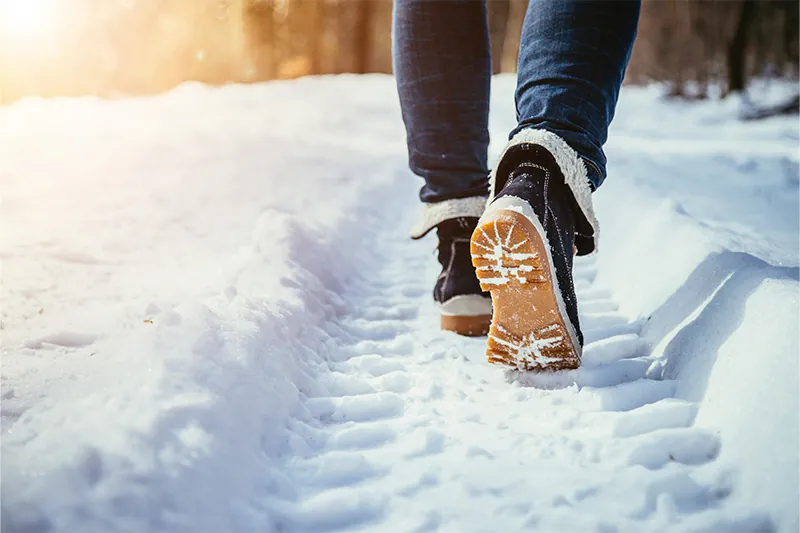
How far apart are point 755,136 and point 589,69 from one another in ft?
14.5

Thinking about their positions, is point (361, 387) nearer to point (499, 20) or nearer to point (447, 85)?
point (447, 85)

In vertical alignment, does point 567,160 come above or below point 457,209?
above

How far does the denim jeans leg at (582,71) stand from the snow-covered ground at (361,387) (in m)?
0.37

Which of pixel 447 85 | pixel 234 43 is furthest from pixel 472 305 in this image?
pixel 234 43

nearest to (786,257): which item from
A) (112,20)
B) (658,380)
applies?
(658,380)

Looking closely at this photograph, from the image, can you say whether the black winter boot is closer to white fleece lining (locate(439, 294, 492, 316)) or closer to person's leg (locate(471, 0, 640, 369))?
white fleece lining (locate(439, 294, 492, 316))

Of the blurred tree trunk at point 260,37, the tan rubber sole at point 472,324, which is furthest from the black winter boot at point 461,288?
the blurred tree trunk at point 260,37

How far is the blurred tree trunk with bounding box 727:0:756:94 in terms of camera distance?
749 centimetres

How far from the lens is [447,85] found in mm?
1297

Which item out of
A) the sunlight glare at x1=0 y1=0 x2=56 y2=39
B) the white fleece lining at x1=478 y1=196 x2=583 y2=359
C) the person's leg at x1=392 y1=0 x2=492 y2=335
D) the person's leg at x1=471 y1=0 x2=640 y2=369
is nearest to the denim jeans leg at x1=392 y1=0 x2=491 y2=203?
the person's leg at x1=392 y1=0 x2=492 y2=335

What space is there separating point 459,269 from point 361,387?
0.40 metres

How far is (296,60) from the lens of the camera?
912 inches

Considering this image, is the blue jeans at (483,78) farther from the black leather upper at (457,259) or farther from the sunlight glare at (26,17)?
the sunlight glare at (26,17)

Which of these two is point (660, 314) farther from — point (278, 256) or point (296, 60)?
point (296, 60)
